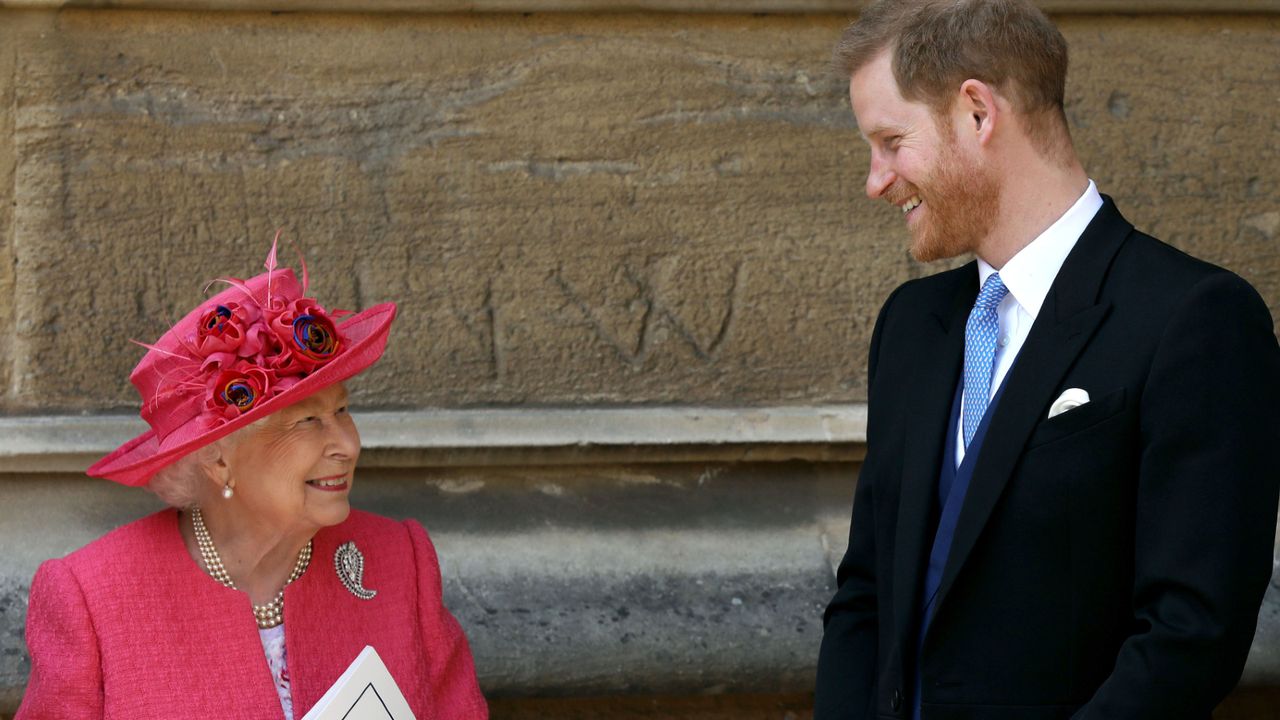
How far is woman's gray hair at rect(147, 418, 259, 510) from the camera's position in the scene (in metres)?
2.29

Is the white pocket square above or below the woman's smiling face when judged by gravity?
above

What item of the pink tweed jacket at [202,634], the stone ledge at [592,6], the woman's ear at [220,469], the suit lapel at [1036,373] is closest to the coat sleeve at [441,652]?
the pink tweed jacket at [202,634]

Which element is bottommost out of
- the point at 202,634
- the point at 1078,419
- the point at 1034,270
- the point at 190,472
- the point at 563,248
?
the point at 202,634

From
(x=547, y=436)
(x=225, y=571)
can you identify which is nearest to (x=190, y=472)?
(x=225, y=571)

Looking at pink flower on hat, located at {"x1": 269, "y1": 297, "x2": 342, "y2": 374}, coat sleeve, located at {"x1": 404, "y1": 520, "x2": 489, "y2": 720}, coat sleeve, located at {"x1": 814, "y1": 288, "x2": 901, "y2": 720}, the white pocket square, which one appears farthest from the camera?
coat sleeve, located at {"x1": 404, "y1": 520, "x2": 489, "y2": 720}

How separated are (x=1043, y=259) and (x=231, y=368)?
124cm

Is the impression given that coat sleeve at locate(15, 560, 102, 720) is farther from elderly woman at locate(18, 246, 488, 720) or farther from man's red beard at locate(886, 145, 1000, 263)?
man's red beard at locate(886, 145, 1000, 263)

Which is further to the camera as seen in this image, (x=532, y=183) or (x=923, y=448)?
(x=532, y=183)

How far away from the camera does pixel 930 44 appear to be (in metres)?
1.97

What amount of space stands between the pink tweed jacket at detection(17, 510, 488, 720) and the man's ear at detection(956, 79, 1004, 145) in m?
1.19

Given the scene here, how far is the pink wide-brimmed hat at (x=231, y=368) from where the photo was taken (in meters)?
2.20

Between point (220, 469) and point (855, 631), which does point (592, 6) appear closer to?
point (220, 469)

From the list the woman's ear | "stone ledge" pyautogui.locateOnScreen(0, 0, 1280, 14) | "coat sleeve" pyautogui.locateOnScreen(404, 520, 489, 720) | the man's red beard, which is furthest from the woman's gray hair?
"stone ledge" pyautogui.locateOnScreen(0, 0, 1280, 14)

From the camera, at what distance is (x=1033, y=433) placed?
184 centimetres
